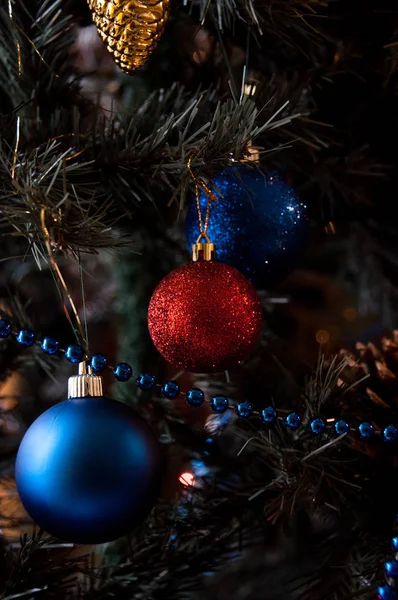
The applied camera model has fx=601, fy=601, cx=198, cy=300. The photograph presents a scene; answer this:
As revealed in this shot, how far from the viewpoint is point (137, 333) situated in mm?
657

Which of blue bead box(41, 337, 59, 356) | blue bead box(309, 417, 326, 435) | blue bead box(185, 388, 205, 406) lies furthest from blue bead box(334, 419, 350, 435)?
blue bead box(41, 337, 59, 356)

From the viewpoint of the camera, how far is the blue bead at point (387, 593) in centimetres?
37

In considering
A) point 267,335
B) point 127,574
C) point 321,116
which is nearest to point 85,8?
point 321,116

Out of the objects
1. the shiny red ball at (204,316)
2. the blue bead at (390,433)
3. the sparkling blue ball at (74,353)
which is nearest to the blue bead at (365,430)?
the blue bead at (390,433)

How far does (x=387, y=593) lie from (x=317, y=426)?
0.13 metres

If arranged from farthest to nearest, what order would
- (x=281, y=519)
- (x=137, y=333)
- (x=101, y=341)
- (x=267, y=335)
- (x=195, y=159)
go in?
(x=101, y=341) → (x=267, y=335) → (x=137, y=333) → (x=281, y=519) → (x=195, y=159)

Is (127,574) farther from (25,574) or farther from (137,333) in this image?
(137,333)

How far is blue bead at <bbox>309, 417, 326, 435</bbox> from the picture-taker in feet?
1.55

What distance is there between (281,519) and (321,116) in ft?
1.32

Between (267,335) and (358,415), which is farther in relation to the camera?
(267,335)

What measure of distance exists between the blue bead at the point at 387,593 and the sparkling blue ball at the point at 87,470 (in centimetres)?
16

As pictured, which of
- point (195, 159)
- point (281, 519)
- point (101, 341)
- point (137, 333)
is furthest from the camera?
point (101, 341)

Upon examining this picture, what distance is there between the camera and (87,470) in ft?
1.28

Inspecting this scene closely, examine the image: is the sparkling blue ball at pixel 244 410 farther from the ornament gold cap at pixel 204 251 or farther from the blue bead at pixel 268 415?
the ornament gold cap at pixel 204 251
